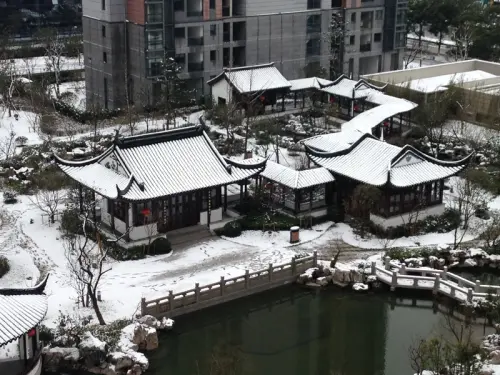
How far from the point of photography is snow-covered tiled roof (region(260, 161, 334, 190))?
31.8m

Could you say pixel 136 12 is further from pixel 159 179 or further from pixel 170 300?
pixel 170 300

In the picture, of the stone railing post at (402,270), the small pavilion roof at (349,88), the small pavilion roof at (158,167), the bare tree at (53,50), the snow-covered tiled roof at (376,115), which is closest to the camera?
the stone railing post at (402,270)

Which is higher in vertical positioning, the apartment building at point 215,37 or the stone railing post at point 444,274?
the apartment building at point 215,37

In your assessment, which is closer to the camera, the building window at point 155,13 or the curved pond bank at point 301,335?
the curved pond bank at point 301,335

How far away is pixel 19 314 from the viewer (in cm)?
2092

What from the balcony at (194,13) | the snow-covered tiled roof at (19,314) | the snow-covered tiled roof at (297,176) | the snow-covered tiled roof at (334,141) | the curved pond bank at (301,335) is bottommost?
the curved pond bank at (301,335)

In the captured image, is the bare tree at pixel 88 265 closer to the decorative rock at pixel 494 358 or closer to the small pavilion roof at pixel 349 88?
the decorative rock at pixel 494 358

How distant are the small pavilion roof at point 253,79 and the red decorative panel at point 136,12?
202 inches

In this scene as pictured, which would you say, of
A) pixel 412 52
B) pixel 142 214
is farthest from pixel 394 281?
pixel 412 52

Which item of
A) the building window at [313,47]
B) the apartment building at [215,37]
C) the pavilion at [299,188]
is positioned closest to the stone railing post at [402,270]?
the pavilion at [299,188]

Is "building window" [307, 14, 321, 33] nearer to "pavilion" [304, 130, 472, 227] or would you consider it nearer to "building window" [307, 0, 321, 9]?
"building window" [307, 0, 321, 9]

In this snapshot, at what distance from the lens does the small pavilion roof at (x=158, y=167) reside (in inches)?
1161

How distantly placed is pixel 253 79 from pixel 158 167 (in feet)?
55.6

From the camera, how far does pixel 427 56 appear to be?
64.9 meters
